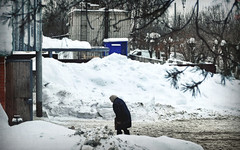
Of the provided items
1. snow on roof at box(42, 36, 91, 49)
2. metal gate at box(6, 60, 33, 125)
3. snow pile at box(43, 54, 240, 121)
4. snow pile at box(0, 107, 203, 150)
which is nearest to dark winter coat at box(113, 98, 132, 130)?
snow pile at box(0, 107, 203, 150)

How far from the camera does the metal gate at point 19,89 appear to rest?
42.3 ft

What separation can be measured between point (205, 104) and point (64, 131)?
12689 millimetres

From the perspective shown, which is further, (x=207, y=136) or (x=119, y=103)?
(x=207, y=136)

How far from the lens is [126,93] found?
19219 mm

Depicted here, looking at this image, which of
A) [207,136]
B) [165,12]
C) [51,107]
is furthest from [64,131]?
[51,107]

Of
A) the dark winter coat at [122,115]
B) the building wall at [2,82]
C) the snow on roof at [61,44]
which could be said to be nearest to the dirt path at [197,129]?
the dark winter coat at [122,115]

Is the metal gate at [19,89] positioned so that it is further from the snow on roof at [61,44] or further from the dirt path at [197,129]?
the snow on roof at [61,44]

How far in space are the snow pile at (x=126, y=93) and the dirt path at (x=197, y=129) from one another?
1072 millimetres

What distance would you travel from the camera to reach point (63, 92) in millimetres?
17062

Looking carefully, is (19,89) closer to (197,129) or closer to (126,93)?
(197,129)

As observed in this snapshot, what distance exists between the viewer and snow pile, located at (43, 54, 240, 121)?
16.0m

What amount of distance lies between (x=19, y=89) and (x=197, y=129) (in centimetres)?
674

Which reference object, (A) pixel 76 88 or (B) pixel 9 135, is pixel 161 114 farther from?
(B) pixel 9 135

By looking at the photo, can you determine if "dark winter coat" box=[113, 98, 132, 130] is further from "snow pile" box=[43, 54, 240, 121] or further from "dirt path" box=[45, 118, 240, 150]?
"snow pile" box=[43, 54, 240, 121]
